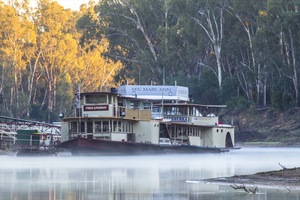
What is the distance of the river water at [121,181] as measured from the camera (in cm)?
3400

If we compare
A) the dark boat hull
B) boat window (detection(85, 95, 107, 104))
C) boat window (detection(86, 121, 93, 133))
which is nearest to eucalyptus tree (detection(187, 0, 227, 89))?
the dark boat hull

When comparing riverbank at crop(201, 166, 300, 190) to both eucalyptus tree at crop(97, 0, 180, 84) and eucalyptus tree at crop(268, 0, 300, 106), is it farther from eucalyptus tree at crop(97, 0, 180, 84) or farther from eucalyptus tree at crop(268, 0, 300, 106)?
eucalyptus tree at crop(97, 0, 180, 84)

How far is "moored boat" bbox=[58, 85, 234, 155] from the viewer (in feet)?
226

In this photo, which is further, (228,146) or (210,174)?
(228,146)

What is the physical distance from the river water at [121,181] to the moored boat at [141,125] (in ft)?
28.7

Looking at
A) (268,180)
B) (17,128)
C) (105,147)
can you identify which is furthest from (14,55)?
(268,180)

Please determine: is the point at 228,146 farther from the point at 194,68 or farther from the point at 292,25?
the point at 194,68

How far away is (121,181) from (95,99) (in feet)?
95.1

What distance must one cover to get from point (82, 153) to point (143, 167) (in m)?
16.1

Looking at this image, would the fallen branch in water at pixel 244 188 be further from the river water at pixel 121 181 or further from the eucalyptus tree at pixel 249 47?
the eucalyptus tree at pixel 249 47

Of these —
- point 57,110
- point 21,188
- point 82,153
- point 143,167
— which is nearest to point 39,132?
point 82,153

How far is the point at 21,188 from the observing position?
3731 cm

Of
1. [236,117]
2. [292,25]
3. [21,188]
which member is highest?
[292,25]

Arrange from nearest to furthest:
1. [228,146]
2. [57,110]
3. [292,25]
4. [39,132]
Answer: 1. [39,132]
2. [228,146]
3. [292,25]
4. [57,110]
